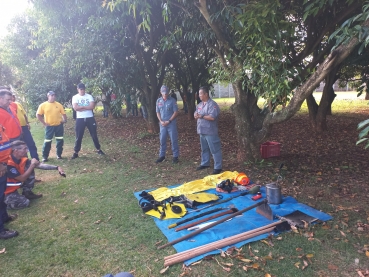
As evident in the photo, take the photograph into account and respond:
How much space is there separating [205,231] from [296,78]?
3.21 m

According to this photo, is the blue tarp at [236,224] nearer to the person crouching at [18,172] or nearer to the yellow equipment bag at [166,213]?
the yellow equipment bag at [166,213]

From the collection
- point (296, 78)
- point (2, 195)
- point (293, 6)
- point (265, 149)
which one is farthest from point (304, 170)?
point (2, 195)

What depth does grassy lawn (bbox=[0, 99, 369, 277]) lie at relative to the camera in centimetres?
287

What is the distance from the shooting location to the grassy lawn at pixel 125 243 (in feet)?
9.42

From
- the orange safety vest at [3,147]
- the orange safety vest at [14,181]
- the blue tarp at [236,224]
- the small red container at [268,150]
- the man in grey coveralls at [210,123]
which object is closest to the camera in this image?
the blue tarp at [236,224]

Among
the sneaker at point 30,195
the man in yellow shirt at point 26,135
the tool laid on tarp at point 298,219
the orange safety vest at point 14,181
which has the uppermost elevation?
the man in yellow shirt at point 26,135

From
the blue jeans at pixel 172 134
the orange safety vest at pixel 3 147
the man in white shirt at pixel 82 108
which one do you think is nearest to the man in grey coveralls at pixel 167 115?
the blue jeans at pixel 172 134

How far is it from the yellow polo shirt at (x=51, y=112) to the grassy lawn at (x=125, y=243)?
2285 millimetres

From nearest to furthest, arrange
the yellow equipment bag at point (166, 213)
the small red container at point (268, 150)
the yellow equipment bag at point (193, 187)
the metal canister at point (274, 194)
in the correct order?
the yellow equipment bag at point (166, 213), the metal canister at point (274, 194), the yellow equipment bag at point (193, 187), the small red container at point (268, 150)

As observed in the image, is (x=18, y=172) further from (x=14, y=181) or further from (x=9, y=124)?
(x=9, y=124)

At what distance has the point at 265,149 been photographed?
6430 millimetres

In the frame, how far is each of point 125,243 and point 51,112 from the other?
191 inches

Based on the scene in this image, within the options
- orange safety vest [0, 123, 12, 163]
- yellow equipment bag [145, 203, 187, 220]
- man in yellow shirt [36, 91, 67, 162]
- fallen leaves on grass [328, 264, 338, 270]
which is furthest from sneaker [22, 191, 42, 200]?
fallen leaves on grass [328, 264, 338, 270]

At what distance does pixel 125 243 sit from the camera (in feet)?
11.1
